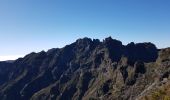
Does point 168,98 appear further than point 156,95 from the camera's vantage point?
No

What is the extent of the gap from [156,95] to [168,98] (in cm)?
1492

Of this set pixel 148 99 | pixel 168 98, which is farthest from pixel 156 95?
pixel 168 98

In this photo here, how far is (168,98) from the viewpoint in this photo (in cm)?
6581

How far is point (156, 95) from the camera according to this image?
265ft

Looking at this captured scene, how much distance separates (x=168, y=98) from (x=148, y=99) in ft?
60.2

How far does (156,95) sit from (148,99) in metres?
3.91

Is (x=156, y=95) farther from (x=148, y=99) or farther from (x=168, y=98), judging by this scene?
(x=168, y=98)

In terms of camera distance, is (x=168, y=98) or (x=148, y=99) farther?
(x=148, y=99)

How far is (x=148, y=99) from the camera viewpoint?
83.9 m
